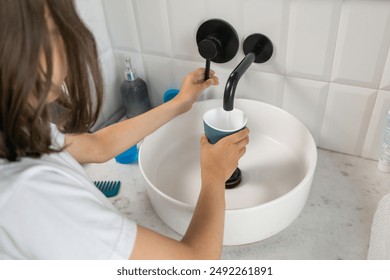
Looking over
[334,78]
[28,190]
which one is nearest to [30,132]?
[28,190]

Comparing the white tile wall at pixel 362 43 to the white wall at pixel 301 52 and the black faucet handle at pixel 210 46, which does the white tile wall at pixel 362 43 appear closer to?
the white wall at pixel 301 52

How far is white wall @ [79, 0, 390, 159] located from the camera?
0.71m

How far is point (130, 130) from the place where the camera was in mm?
807

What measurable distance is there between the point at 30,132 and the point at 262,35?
1.68 feet

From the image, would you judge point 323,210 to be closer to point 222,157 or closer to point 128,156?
point 222,157

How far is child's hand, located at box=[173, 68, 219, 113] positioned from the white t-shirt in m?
0.41

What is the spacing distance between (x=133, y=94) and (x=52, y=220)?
22.9 inches

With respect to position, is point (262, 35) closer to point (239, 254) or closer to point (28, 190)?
point (239, 254)

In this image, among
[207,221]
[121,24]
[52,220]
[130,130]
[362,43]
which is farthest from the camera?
[121,24]

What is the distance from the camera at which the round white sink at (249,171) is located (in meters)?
0.66

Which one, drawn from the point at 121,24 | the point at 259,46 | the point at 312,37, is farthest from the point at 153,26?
the point at 312,37
